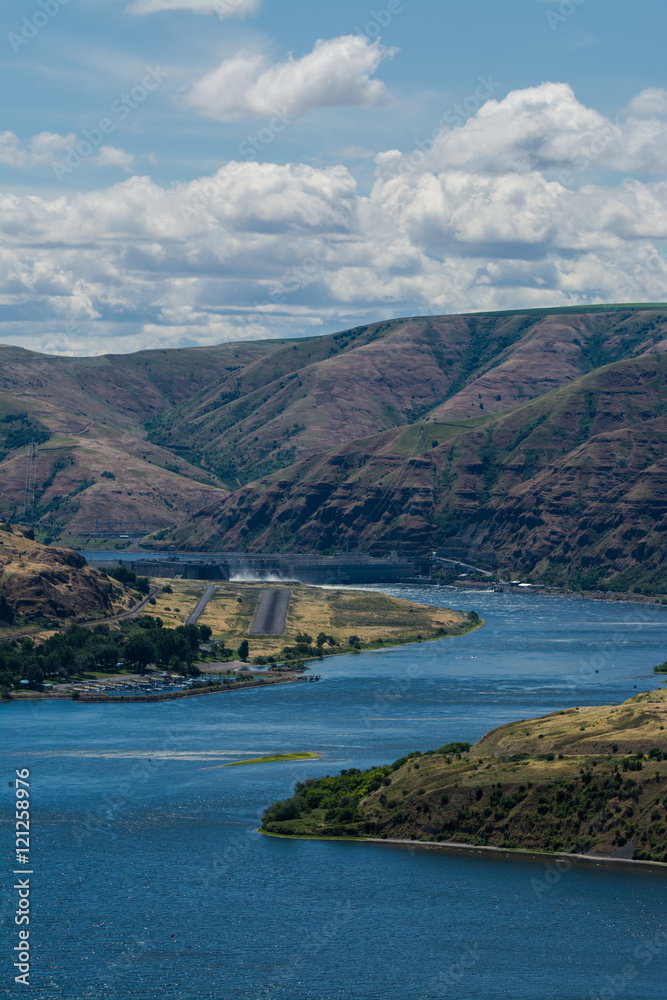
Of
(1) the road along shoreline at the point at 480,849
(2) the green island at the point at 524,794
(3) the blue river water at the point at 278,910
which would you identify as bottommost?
(3) the blue river water at the point at 278,910

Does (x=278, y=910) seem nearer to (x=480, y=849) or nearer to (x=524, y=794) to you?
(x=480, y=849)

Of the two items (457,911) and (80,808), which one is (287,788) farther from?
(457,911)

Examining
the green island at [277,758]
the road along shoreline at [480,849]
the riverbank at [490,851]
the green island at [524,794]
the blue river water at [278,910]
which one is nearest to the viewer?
the blue river water at [278,910]

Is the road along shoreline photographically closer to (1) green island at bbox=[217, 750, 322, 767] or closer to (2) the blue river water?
(2) the blue river water

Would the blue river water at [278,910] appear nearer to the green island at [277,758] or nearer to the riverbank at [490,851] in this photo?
the riverbank at [490,851]

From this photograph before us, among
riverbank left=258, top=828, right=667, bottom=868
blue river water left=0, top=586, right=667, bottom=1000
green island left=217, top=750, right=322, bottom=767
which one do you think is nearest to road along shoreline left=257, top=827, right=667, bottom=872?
riverbank left=258, top=828, right=667, bottom=868

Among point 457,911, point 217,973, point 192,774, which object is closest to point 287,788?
point 192,774

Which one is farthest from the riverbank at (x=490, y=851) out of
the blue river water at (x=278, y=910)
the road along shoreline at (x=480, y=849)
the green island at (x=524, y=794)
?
the blue river water at (x=278, y=910)

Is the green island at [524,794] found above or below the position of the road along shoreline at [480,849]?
above
